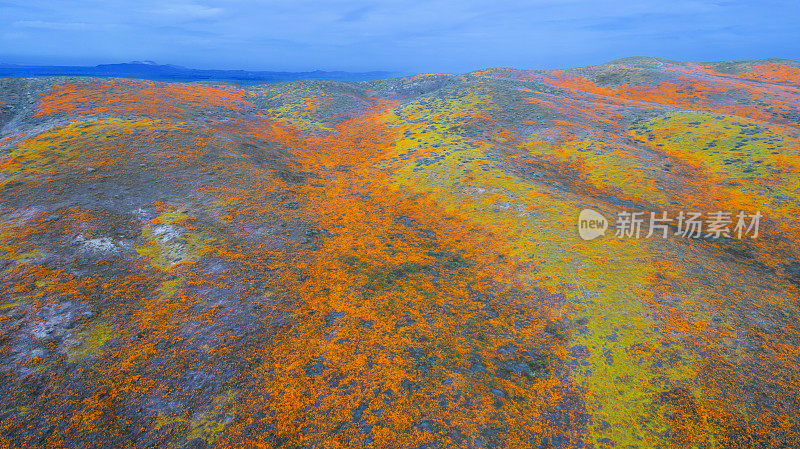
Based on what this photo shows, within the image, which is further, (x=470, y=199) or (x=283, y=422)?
(x=470, y=199)

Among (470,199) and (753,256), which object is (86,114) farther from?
(753,256)

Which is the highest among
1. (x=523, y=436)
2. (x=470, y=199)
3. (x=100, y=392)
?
(x=470, y=199)

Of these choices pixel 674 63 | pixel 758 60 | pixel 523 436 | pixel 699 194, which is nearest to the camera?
pixel 523 436

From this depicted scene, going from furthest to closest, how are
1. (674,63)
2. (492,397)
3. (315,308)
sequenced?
(674,63)
(315,308)
(492,397)

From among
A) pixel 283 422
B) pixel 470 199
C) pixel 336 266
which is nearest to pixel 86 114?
pixel 336 266

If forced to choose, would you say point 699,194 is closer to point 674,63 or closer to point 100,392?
point 100,392

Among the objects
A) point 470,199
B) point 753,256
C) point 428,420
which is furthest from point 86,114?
point 753,256

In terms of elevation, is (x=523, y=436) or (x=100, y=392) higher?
(x=100, y=392)
